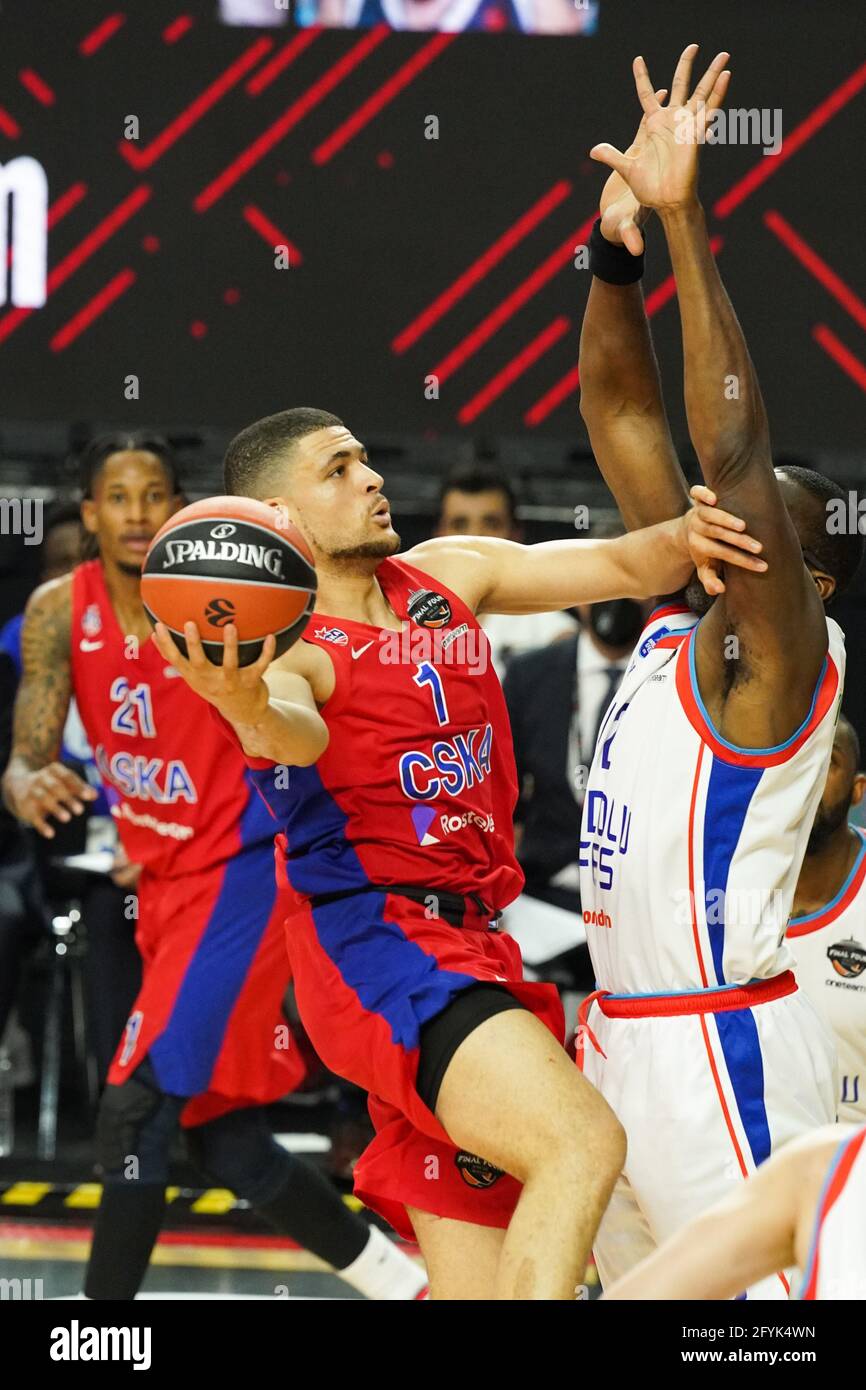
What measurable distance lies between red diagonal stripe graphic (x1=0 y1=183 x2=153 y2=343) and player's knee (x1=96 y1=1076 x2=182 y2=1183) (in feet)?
16.8

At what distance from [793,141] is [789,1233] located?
8120 millimetres

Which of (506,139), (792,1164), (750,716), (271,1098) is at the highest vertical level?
(506,139)

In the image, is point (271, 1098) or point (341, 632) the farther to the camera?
point (271, 1098)

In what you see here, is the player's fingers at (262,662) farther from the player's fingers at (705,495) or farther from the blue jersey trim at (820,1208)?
the blue jersey trim at (820,1208)

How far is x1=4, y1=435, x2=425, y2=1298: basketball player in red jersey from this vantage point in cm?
446

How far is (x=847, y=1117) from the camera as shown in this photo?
4035 mm

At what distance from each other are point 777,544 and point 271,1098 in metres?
2.26

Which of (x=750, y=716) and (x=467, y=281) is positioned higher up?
(x=467, y=281)

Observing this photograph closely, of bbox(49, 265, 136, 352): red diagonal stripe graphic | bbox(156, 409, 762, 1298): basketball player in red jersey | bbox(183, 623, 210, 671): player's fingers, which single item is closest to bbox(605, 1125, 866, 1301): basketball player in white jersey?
bbox(156, 409, 762, 1298): basketball player in red jersey

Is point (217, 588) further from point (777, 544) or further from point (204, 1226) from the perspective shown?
point (204, 1226)

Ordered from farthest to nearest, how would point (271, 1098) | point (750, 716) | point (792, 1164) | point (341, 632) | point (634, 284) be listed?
point (271, 1098)
point (634, 284)
point (341, 632)
point (750, 716)
point (792, 1164)

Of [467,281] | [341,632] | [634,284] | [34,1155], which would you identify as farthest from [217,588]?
[467,281]

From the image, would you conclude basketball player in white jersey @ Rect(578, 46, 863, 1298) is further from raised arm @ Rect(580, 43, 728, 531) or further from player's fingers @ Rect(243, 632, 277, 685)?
player's fingers @ Rect(243, 632, 277, 685)

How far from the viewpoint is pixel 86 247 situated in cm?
870
